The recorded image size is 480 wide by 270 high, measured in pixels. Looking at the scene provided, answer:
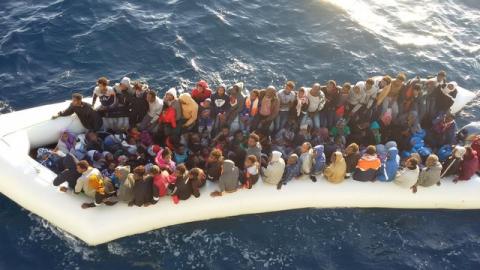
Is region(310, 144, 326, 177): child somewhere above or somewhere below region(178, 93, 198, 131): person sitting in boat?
below

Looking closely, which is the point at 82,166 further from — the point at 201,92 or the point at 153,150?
the point at 201,92

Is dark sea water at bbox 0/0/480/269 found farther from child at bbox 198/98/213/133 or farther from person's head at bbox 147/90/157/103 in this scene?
person's head at bbox 147/90/157/103

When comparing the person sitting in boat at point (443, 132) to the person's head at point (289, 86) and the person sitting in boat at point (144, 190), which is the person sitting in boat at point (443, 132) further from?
the person sitting in boat at point (144, 190)

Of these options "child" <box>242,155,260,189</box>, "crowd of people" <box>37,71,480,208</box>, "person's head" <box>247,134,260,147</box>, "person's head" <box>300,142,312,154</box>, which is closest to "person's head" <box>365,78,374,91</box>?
"crowd of people" <box>37,71,480,208</box>

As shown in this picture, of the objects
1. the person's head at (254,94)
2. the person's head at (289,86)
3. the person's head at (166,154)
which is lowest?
the person's head at (166,154)

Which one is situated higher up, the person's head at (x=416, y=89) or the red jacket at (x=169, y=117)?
the person's head at (x=416, y=89)

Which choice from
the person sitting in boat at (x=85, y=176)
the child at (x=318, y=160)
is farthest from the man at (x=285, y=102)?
the person sitting in boat at (x=85, y=176)

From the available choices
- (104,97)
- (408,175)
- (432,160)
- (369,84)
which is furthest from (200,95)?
(432,160)

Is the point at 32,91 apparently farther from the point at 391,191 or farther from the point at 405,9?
the point at 405,9
